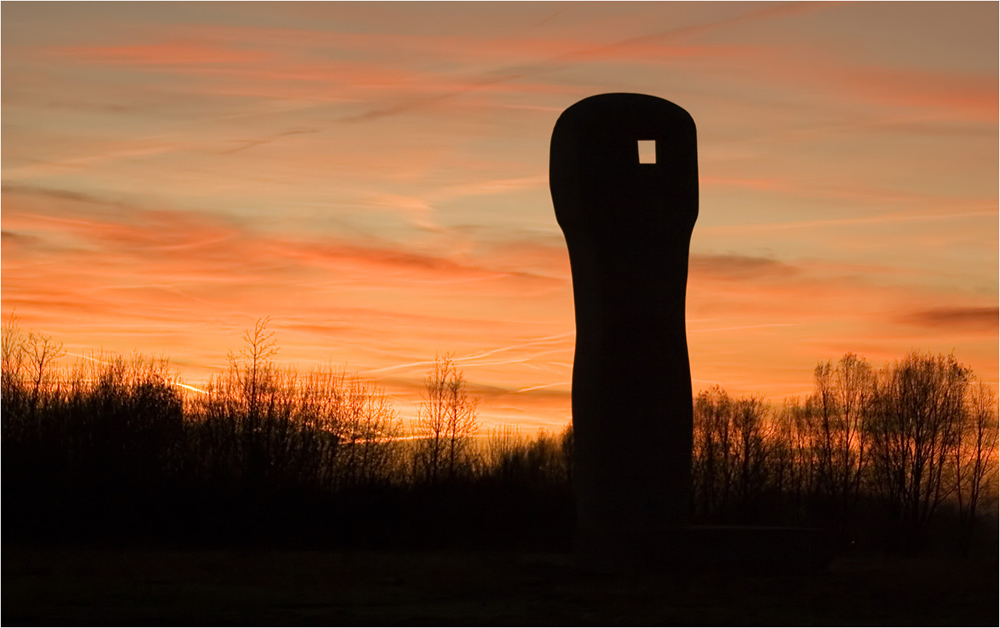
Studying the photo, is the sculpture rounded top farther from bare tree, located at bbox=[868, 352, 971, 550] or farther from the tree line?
bare tree, located at bbox=[868, 352, 971, 550]

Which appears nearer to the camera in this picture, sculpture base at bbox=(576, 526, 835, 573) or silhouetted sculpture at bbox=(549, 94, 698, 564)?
sculpture base at bbox=(576, 526, 835, 573)

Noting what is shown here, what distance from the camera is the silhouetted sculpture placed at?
14898 mm

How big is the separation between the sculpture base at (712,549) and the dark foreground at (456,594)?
0.25m

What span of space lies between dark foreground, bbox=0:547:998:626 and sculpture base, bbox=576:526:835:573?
249 mm

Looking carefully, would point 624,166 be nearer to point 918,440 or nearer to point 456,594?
point 456,594

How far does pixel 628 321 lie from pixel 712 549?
309cm

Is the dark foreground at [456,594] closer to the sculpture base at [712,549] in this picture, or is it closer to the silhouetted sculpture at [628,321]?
the sculpture base at [712,549]

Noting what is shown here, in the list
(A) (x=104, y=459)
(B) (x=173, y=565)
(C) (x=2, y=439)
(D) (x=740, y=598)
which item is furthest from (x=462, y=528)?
(D) (x=740, y=598)

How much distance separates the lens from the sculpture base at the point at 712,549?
14148 mm

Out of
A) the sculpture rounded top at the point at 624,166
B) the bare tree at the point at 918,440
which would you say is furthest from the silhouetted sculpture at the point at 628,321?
the bare tree at the point at 918,440

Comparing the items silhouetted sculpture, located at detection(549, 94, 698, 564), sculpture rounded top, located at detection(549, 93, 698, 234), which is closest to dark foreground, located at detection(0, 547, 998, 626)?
silhouetted sculpture, located at detection(549, 94, 698, 564)

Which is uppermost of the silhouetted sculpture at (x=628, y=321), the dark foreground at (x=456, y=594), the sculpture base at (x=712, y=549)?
the silhouetted sculpture at (x=628, y=321)

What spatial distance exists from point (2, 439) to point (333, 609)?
2100cm

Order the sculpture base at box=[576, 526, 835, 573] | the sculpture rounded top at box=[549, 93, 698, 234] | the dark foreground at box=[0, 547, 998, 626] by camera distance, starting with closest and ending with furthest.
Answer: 1. the dark foreground at box=[0, 547, 998, 626]
2. the sculpture base at box=[576, 526, 835, 573]
3. the sculpture rounded top at box=[549, 93, 698, 234]
